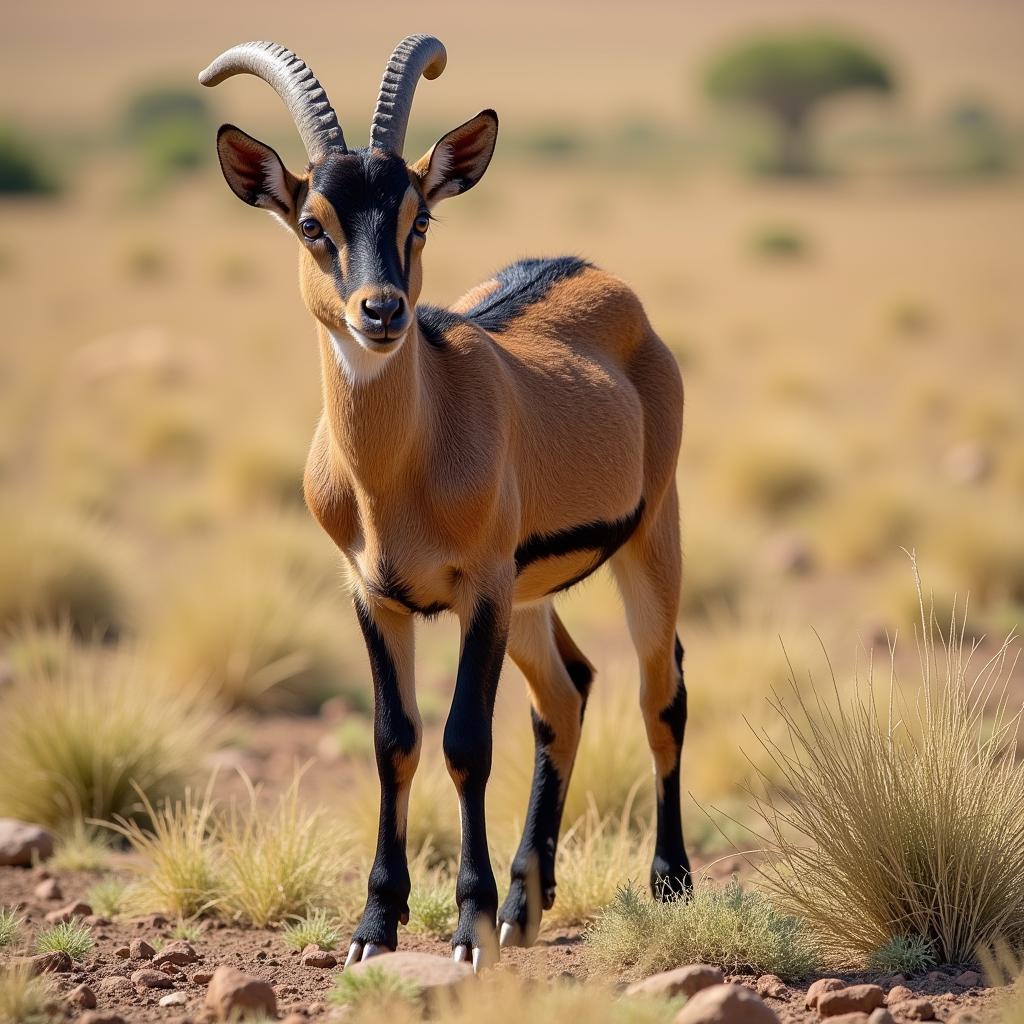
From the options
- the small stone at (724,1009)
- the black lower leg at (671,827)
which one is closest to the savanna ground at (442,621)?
the black lower leg at (671,827)

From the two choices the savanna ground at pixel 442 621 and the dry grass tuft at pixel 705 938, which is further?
the savanna ground at pixel 442 621

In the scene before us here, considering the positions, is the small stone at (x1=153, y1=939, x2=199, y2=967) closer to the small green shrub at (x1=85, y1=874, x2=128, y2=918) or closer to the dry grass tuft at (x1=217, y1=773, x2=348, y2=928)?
the dry grass tuft at (x1=217, y1=773, x2=348, y2=928)

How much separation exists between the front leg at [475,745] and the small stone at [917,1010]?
1.41m

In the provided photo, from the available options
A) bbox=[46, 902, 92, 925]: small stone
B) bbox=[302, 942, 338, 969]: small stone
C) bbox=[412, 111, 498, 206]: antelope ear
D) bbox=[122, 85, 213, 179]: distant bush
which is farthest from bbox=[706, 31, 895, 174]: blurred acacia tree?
bbox=[302, 942, 338, 969]: small stone

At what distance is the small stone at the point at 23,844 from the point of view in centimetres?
716

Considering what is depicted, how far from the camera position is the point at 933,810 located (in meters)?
5.21

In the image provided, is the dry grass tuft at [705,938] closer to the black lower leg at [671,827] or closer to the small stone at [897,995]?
the small stone at [897,995]

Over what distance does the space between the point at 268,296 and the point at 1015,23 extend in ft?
450

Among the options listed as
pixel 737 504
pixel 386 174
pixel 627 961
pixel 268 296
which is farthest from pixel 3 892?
pixel 268 296

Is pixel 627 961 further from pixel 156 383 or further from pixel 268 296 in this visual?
pixel 268 296

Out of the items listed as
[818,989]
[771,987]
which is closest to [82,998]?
[771,987]

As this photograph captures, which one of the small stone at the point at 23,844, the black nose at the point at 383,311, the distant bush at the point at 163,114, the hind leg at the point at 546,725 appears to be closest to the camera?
the black nose at the point at 383,311

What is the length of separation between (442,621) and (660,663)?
280 inches

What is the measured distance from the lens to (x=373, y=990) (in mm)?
4398
